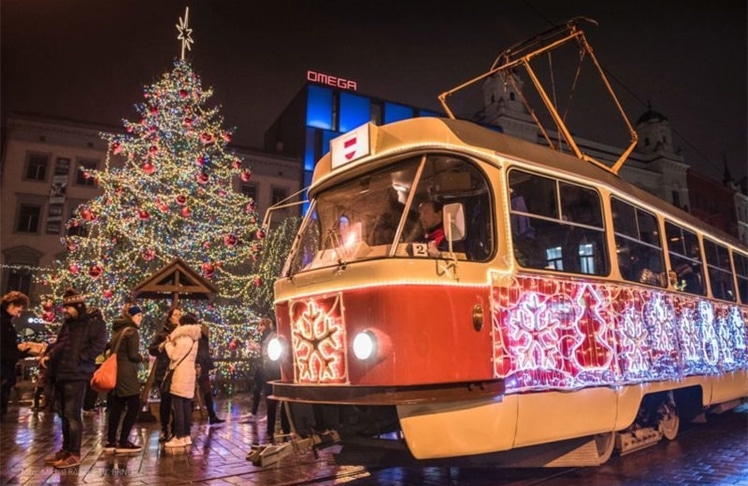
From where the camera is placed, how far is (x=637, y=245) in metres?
6.20

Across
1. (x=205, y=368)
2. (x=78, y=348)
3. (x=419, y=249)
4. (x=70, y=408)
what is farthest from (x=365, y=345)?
(x=205, y=368)

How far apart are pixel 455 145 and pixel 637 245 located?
9.44 feet

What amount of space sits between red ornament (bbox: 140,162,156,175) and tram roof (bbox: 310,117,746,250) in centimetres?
1060

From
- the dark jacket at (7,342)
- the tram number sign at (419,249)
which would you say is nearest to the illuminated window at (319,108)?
the dark jacket at (7,342)

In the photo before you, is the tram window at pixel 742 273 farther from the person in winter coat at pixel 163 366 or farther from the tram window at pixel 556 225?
the person in winter coat at pixel 163 366

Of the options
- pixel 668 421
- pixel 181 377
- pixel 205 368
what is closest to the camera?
pixel 668 421

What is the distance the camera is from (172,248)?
50.7 ft

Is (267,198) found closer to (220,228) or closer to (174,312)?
(220,228)

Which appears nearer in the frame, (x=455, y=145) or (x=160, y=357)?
(x=455, y=145)

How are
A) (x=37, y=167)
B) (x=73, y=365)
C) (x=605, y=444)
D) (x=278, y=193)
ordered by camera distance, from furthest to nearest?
(x=278, y=193)
(x=37, y=167)
(x=73, y=365)
(x=605, y=444)

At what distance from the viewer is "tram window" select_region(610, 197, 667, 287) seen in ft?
19.3

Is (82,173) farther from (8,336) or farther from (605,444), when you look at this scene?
(605,444)

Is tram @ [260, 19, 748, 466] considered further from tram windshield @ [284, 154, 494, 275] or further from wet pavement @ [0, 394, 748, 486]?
wet pavement @ [0, 394, 748, 486]

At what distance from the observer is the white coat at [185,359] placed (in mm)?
7508
